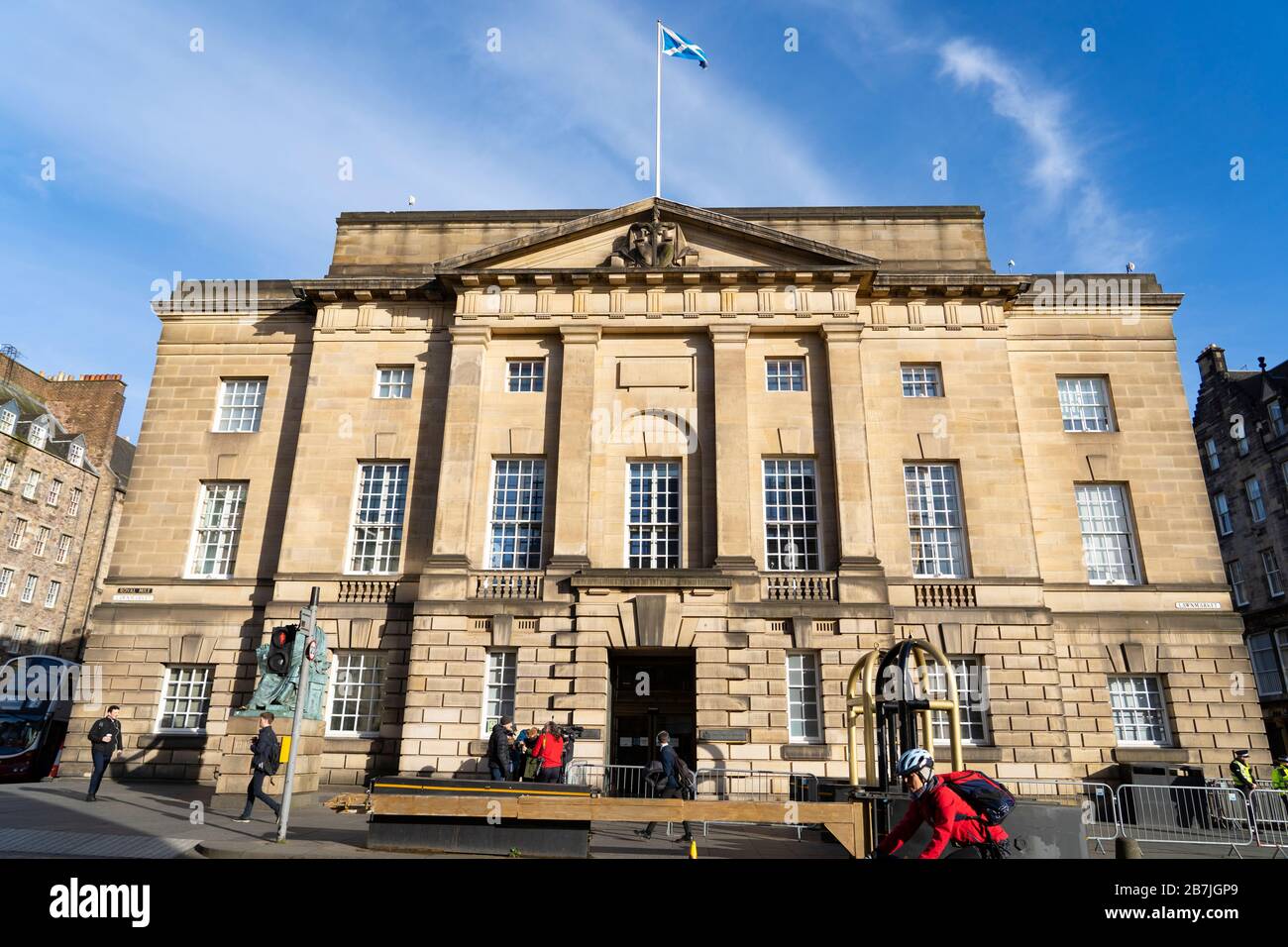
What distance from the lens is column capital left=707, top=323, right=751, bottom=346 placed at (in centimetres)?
2366

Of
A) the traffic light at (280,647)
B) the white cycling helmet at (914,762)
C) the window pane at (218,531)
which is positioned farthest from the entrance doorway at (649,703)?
the white cycling helmet at (914,762)

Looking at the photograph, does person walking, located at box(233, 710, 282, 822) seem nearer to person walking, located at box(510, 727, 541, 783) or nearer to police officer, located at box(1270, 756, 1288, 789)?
person walking, located at box(510, 727, 541, 783)

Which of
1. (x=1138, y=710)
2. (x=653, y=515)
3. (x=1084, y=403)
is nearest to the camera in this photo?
(x=1138, y=710)

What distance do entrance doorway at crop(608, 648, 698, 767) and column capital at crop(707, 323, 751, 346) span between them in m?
9.31

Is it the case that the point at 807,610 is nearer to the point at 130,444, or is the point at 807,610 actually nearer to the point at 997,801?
the point at 997,801

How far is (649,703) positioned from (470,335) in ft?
39.8

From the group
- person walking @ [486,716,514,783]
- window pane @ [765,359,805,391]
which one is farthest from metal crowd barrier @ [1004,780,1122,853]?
window pane @ [765,359,805,391]

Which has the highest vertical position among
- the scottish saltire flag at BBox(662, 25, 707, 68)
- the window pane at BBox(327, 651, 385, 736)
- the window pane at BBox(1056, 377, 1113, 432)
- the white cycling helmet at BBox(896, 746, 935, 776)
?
the scottish saltire flag at BBox(662, 25, 707, 68)

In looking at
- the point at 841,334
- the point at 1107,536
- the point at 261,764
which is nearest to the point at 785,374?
the point at 841,334

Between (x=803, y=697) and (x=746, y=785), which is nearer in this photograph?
(x=746, y=785)

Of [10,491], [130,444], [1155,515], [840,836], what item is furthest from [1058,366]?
[130,444]

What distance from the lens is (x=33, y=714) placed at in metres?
28.5

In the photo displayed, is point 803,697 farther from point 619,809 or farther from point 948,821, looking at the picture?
point 948,821
